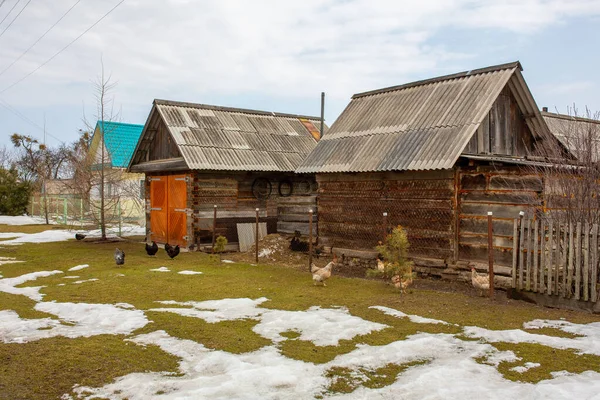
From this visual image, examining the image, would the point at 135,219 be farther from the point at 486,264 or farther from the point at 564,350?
the point at 564,350

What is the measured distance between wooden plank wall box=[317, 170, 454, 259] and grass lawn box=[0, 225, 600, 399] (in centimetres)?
178

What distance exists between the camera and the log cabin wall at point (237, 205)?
18.1m

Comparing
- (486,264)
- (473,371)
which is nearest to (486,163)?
(486,264)

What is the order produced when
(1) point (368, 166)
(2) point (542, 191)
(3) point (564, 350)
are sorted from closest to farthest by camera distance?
1. (3) point (564, 350)
2. (2) point (542, 191)
3. (1) point (368, 166)

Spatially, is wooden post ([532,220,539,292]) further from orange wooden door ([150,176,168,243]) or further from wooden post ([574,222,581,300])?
orange wooden door ([150,176,168,243])

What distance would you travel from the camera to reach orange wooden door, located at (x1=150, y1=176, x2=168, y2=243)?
20.1 m

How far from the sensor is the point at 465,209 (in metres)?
11.9

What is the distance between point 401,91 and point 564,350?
36.9 ft

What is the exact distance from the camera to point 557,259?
29.7 feet

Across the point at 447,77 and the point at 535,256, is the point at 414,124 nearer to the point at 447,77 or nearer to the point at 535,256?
the point at 447,77

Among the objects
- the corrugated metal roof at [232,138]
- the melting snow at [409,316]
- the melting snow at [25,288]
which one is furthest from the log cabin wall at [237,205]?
the melting snow at [409,316]

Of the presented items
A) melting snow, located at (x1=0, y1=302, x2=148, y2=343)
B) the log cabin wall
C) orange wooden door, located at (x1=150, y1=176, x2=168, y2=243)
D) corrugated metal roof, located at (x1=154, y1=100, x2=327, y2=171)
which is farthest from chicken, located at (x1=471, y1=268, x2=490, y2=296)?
orange wooden door, located at (x1=150, y1=176, x2=168, y2=243)

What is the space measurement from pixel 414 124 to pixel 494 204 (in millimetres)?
3826

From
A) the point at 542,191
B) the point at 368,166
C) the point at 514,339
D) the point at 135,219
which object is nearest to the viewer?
the point at 514,339
